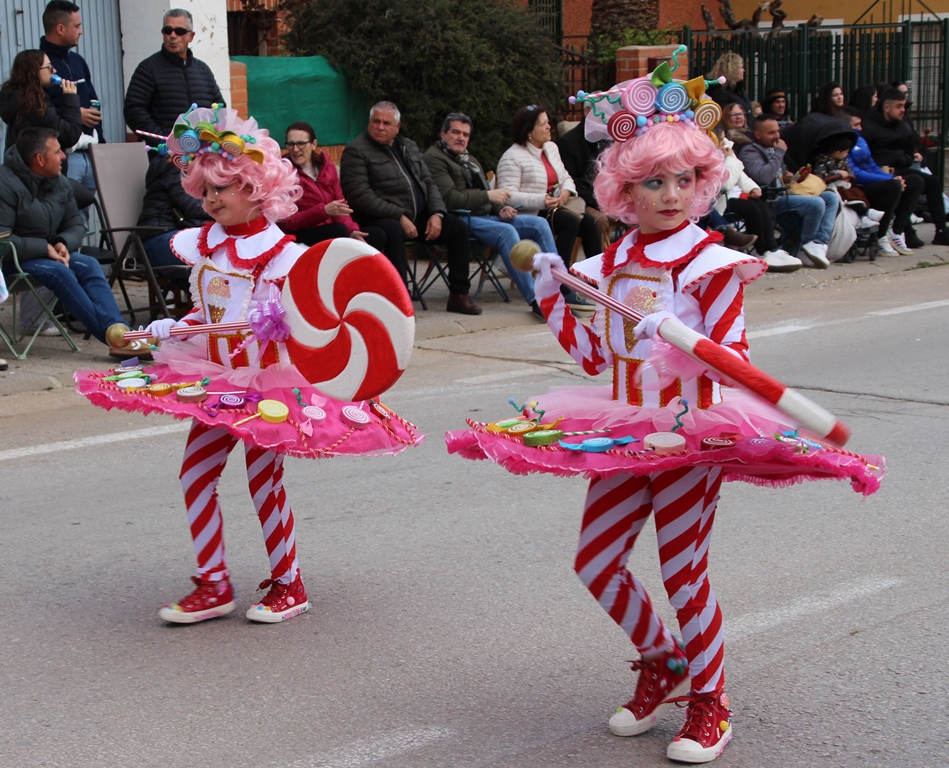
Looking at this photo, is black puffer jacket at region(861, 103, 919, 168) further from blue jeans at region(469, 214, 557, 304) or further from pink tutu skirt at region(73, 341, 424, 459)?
pink tutu skirt at region(73, 341, 424, 459)

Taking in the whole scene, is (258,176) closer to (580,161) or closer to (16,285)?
(16,285)

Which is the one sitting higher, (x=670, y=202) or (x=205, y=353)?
(x=670, y=202)

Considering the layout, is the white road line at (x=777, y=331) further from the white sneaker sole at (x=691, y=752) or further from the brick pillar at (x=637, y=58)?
the white sneaker sole at (x=691, y=752)

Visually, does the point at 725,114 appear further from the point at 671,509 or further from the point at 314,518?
the point at 671,509

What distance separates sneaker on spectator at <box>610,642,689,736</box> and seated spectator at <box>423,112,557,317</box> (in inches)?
302

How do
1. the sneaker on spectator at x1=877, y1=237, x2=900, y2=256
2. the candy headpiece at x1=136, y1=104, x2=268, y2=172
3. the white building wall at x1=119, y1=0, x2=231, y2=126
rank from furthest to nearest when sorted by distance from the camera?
the sneaker on spectator at x1=877, y1=237, x2=900, y2=256 < the white building wall at x1=119, y1=0, x2=231, y2=126 < the candy headpiece at x1=136, y1=104, x2=268, y2=172

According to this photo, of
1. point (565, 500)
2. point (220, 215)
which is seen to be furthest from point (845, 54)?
point (220, 215)

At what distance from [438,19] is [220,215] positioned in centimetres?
997

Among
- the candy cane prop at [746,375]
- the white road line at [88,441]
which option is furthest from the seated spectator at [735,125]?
the candy cane prop at [746,375]

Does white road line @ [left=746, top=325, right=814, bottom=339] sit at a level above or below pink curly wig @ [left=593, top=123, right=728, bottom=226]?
below

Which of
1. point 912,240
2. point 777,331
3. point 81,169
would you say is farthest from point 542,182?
point 912,240

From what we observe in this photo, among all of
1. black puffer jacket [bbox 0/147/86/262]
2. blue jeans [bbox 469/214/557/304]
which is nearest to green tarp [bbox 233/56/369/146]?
blue jeans [bbox 469/214/557/304]

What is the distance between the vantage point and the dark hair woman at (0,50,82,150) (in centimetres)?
969

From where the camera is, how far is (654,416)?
346 centimetres
